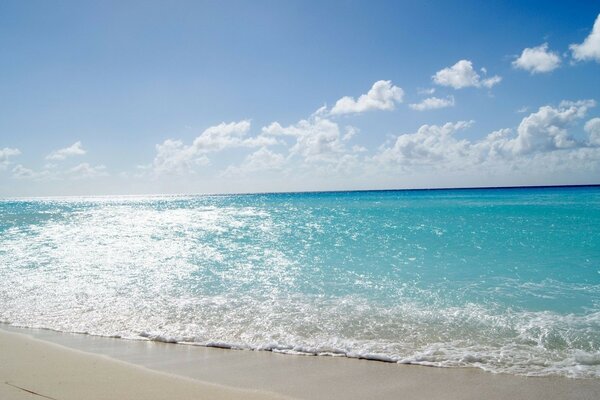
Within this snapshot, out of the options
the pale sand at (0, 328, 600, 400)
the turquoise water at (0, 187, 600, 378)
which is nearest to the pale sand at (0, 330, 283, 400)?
the pale sand at (0, 328, 600, 400)

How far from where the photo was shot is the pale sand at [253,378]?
4578 mm

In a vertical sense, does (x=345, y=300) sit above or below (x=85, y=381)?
below

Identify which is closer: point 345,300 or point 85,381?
point 85,381

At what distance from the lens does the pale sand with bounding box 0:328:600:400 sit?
458 centimetres

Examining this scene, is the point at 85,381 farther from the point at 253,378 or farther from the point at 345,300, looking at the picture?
the point at 345,300

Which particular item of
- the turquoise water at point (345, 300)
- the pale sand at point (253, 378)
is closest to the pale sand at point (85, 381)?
the pale sand at point (253, 378)

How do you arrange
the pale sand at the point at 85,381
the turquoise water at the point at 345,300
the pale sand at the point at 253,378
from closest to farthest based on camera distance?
the pale sand at the point at 85,381 < the pale sand at the point at 253,378 < the turquoise water at the point at 345,300

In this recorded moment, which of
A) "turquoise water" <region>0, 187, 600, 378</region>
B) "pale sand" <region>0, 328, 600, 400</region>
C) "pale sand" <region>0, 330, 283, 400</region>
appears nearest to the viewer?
"pale sand" <region>0, 330, 283, 400</region>

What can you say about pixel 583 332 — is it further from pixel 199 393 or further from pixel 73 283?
pixel 73 283

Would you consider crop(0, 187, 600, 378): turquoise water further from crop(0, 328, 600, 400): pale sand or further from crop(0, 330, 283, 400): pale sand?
crop(0, 330, 283, 400): pale sand

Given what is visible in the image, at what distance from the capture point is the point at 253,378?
5047 millimetres

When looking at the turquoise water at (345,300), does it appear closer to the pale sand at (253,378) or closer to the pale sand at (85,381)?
the pale sand at (253,378)

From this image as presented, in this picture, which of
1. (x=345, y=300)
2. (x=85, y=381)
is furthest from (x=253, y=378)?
(x=345, y=300)

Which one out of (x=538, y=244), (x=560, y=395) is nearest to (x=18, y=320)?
(x=560, y=395)
